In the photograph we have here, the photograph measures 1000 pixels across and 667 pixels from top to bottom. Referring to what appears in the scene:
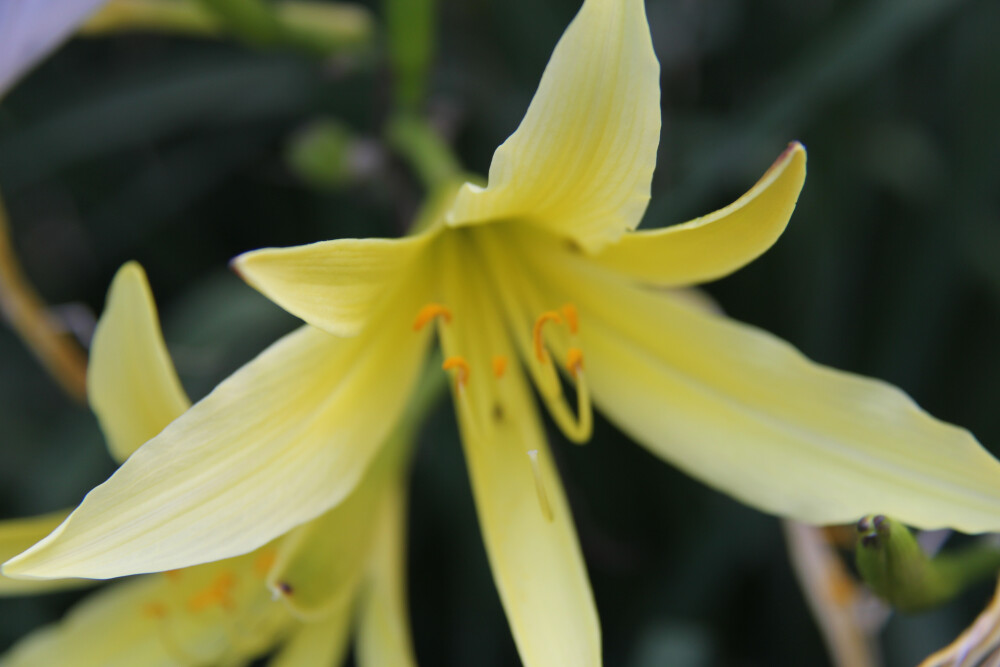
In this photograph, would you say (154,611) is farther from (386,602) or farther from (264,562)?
(386,602)

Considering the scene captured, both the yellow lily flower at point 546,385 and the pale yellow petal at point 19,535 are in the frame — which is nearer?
the yellow lily flower at point 546,385

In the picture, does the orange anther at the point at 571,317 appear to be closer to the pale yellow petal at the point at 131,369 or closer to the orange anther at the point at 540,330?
the orange anther at the point at 540,330

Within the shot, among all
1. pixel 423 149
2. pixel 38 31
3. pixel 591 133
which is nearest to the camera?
pixel 591 133

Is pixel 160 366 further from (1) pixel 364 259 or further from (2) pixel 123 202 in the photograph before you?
(2) pixel 123 202

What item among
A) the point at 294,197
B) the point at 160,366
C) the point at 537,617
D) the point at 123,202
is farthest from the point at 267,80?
the point at 537,617

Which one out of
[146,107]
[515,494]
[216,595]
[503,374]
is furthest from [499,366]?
[146,107]

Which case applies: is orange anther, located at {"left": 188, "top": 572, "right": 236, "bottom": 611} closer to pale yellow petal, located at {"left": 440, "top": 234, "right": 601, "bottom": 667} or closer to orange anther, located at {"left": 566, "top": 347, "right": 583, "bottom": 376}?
pale yellow petal, located at {"left": 440, "top": 234, "right": 601, "bottom": 667}

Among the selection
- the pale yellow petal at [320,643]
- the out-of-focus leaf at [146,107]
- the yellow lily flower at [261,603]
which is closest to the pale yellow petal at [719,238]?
the yellow lily flower at [261,603]
